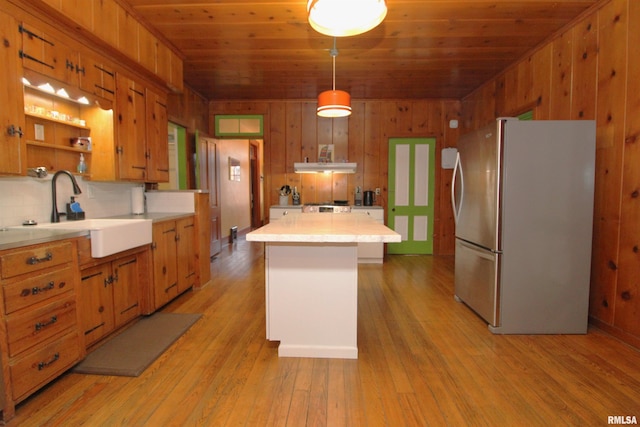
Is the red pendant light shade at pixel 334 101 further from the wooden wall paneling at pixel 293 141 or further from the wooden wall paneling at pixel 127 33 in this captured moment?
the wooden wall paneling at pixel 293 141

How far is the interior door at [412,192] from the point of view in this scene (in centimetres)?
568

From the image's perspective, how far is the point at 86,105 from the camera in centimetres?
282

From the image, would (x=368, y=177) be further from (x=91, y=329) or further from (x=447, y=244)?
(x=91, y=329)

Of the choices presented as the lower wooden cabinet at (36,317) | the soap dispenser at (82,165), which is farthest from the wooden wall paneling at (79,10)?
the lower wooden cabinet at (36,317)

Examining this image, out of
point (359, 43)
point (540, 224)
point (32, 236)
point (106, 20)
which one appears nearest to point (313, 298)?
point (32, 236)

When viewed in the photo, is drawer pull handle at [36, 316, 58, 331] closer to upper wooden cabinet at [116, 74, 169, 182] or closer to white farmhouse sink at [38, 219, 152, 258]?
white farmhouse sink at [38, 219, 152, 258]

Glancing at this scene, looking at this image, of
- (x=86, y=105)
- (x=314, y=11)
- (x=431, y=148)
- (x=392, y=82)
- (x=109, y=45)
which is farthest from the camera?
(x=431, y=148)

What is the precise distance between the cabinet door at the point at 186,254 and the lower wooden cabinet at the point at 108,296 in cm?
64

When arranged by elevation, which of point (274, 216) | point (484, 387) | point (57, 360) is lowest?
point (484, 387)

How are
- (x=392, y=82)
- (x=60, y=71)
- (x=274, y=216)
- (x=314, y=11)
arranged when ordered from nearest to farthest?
(x=314, y=11) → (x=60, y=71) → (x=392, y=82) → (x=274, y=216)

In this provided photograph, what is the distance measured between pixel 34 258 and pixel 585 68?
4275 mm

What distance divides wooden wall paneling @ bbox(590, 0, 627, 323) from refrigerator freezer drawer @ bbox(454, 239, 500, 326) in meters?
0.92

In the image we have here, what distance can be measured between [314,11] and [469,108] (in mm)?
4534

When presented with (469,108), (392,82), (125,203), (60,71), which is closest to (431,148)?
(469,108)
